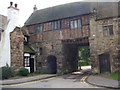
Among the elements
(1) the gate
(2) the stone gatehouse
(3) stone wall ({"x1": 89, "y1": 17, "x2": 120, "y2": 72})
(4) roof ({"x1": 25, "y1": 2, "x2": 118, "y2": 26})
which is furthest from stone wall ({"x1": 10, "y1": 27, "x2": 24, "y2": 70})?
(3) stone wall ({"x1": 89, "y1": 17, "x2": 120, "y2": 72})

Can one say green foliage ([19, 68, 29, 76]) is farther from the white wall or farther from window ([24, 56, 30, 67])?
window ([24, 56, 30, 67])

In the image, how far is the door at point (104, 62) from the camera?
19.1 m

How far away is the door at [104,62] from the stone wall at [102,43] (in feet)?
1.26

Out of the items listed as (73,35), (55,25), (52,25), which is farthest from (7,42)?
(73,35)

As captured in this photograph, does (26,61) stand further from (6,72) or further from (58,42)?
(58,42)

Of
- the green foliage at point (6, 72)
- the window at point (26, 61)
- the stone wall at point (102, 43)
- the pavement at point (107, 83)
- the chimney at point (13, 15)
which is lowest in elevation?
the pavement at point (107, 83)

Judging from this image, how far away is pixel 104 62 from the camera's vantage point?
1934 cm

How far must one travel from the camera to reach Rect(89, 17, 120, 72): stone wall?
18672 millimetres

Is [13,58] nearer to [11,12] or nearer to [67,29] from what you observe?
[11,12]

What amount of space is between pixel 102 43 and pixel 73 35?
4235 mm

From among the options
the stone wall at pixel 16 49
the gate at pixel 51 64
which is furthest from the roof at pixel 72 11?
the gate at pixel 51 64

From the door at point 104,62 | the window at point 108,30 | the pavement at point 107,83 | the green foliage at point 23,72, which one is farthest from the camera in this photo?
the green foliage at point 23,72

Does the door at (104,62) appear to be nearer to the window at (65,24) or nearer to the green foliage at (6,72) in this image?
the window at (65,24)

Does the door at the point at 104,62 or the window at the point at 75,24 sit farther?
the window at the point at 75,24
